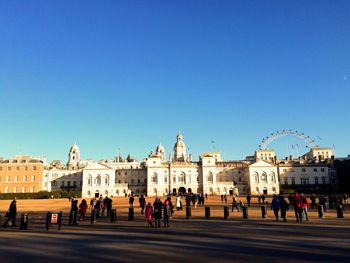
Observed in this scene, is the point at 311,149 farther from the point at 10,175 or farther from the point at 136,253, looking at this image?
the point at 136,253

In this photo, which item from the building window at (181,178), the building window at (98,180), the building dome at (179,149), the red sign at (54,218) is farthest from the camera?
the building dome at (179,149)

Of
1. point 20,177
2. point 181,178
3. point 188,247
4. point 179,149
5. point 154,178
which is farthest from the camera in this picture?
point 179,149

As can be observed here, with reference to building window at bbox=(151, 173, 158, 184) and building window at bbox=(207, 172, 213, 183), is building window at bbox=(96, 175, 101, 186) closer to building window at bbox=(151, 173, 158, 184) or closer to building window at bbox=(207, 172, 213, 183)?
building window at bbox=(151, 173, 158, 184)

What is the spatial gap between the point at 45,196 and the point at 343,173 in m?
97.4

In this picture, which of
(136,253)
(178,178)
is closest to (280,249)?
(136,253)

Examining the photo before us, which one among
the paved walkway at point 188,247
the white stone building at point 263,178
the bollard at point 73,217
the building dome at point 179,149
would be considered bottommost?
the paved walkway at point 188,247

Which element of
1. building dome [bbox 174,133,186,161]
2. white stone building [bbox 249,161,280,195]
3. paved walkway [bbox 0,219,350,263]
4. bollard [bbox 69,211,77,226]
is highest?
building dome [bbox 174,133,186,161]

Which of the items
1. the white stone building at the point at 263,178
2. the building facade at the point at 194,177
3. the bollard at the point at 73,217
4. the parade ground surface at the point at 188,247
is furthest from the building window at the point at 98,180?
the parade ground surface at the point at 188,247

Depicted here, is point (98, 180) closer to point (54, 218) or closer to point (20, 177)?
point (20, 177)

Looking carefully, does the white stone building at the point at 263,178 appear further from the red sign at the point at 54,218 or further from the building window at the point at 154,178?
the red sign at the point at 54,218

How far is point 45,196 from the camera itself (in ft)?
274

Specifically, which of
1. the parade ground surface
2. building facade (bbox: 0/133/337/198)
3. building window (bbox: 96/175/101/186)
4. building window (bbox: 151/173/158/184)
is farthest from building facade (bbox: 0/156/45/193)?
the parade ground surface

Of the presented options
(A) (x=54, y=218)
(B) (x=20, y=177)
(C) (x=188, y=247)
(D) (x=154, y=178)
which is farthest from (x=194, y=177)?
(C) (x=188, y=247)

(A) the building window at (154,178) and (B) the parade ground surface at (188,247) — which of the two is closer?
(B) the parade ground surface at (188,247)
